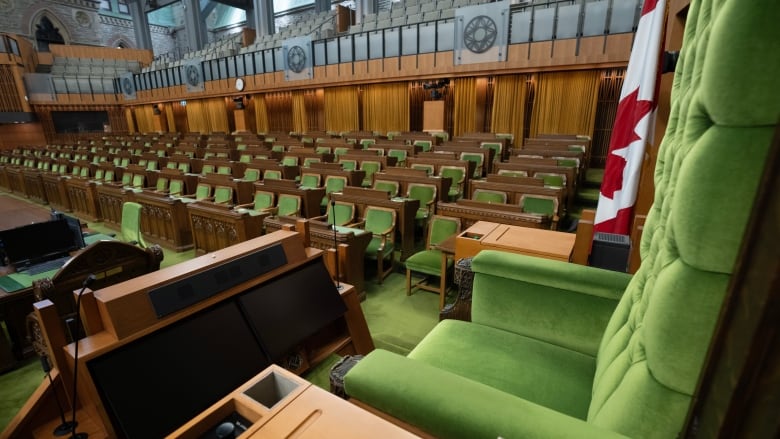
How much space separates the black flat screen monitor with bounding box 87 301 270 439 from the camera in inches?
47.6

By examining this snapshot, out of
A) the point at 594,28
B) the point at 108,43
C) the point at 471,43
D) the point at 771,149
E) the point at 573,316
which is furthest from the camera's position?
the point at 108,43

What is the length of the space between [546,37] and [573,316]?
719 centimetres

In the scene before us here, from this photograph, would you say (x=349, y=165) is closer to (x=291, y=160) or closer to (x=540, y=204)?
(x=291, y=160)

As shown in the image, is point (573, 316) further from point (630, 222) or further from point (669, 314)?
point (630, 222)

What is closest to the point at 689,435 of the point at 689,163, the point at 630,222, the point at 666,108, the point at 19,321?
the point at 689,163

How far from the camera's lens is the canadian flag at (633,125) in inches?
72.6

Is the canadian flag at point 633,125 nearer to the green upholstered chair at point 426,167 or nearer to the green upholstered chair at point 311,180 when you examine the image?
the green upholstered chair at point 426,167

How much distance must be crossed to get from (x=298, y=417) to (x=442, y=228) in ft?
7.71

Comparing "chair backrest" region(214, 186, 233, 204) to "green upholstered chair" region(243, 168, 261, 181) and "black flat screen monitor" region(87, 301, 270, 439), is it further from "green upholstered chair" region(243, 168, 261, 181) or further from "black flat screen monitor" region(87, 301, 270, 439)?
"black flat screen monitor" region(87, 301, 270, 439)

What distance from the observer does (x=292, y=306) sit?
1.81 meters

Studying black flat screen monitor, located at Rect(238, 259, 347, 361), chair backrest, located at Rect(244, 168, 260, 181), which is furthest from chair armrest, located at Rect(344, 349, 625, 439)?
chair backrest, located at Rect(244, 168, 260, 181)

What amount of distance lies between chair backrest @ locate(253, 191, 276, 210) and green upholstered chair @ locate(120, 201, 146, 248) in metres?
1.33

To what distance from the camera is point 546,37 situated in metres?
6.96

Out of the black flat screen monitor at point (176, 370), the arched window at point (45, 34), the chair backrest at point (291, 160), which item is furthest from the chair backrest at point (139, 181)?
the arched window at point (45, 34)
